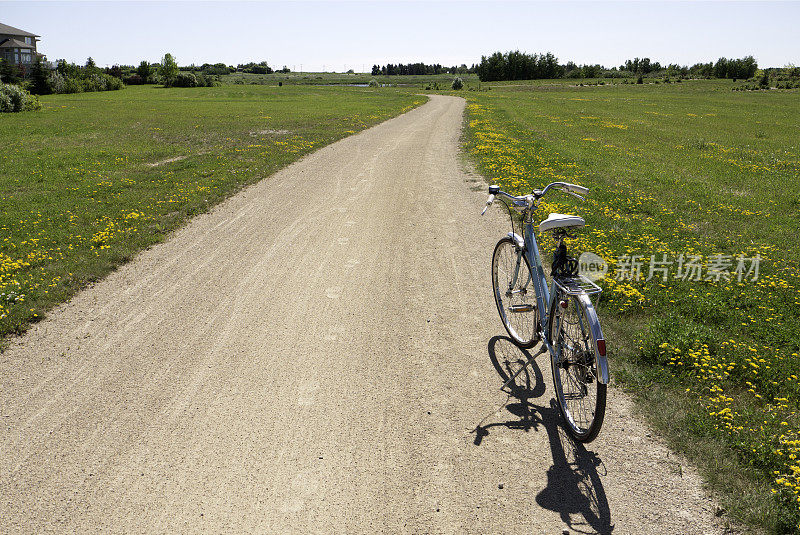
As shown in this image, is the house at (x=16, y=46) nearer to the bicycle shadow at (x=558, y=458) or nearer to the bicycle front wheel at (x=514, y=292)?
the bicycle front wheel at (x=514, y=292)

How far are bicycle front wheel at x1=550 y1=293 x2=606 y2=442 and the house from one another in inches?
4916

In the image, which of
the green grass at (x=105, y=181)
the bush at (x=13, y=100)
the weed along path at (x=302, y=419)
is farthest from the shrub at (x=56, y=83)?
the weed along path at (x=302, y=419)

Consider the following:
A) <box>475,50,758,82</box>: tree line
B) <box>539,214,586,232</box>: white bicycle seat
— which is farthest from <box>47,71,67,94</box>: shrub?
<box>475,50,758,82</box>: tree line

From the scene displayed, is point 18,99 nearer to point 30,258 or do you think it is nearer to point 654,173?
point 30,258

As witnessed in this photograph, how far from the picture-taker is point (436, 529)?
149 inches

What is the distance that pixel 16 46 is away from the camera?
96.4m

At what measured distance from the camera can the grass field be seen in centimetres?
445

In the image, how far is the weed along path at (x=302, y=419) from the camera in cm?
396

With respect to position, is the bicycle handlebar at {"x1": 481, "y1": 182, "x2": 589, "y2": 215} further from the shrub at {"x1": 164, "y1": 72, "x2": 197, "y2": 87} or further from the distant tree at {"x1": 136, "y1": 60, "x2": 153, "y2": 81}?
the distant tree at {"x1": 136, "y1": 60, "x2": 153, "y2": 81}

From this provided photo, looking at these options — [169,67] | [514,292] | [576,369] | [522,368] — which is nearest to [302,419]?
[522,368]

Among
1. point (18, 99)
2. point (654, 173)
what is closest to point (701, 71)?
point (654, 173)

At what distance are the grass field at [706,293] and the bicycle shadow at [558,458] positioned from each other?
3.22 ft

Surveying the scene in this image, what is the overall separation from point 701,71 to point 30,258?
149596 millimetres

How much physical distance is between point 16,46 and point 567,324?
131 m
